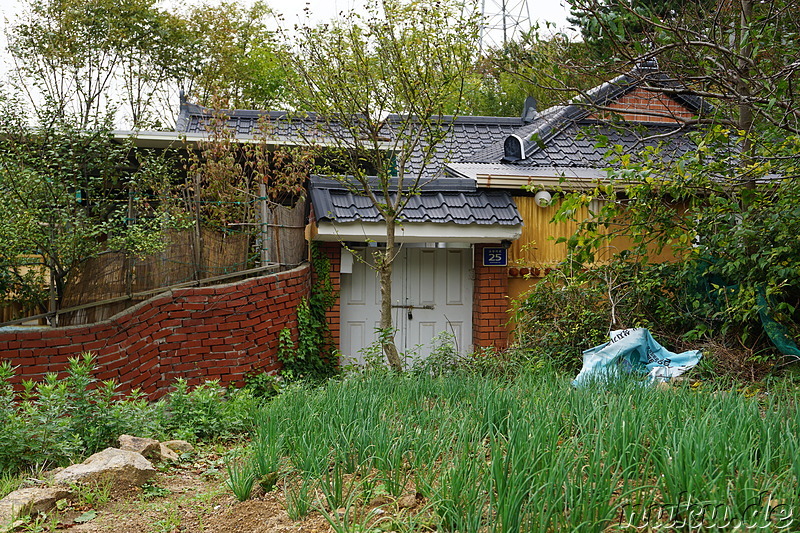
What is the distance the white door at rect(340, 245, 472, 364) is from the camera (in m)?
10.5

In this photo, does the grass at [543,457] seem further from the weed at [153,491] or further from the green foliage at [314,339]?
the green foliage at [314,339]

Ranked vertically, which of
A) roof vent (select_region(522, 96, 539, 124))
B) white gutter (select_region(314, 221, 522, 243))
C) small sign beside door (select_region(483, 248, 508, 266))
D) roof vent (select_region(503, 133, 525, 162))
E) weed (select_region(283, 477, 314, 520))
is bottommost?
weed (select_region(283, 477, 314, 520))

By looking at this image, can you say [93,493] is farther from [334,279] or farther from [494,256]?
[494,256]

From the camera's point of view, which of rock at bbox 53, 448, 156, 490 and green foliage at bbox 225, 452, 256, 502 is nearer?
green foliage at bbox 225, 452, 256, 502

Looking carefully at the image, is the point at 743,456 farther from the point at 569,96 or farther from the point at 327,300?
the point at 327,300

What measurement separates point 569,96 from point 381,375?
2849 mm

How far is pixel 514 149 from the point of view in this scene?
38.6 ft

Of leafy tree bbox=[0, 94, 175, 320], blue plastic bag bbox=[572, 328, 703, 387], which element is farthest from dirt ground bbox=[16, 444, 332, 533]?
blue plastic bag bbox=[572, 328, 703, 387]

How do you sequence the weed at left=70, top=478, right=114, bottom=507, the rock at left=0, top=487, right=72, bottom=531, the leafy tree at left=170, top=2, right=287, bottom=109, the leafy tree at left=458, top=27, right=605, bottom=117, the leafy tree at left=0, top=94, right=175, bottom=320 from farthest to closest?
the leafy tree at left=170, top=2, right=287, bottom=109, the leafy tree at left=0, top=94, right=175, bottom=320, the leafy tree at left=458, top=27, right=605, bottom=117, the weed at left=70, top=478, right=114, bottom=507, the rock at left=0, top=487, right=72, bottom=531

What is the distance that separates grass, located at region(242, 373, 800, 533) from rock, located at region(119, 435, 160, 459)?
88cm

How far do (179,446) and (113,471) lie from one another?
1.17 meters

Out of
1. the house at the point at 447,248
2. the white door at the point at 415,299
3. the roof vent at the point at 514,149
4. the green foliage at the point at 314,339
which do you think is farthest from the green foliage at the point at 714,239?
the roof vent at the point at 514,149

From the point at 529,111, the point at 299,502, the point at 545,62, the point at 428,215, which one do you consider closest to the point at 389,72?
the point at 428,215

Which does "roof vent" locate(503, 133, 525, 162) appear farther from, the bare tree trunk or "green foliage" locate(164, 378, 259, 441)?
"green foliage" locate(164, 378, 259, 441)
